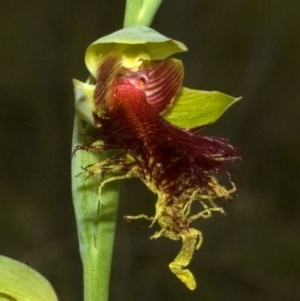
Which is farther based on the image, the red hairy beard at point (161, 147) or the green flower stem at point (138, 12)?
the green flower stem at point (138, 12)

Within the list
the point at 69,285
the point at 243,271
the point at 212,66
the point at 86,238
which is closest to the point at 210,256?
the point at 243,271

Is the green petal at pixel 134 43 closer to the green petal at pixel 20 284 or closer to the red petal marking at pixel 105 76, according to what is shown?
the red petal marking at pixel 105 76

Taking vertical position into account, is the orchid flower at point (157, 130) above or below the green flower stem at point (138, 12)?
below

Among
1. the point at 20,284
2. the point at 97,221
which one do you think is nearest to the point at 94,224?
the point at 97,221

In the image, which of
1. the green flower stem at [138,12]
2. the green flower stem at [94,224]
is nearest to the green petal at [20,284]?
the green flower stem at [94,224]

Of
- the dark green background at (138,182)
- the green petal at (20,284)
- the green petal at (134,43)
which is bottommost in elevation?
the dark green background at (138,182)
